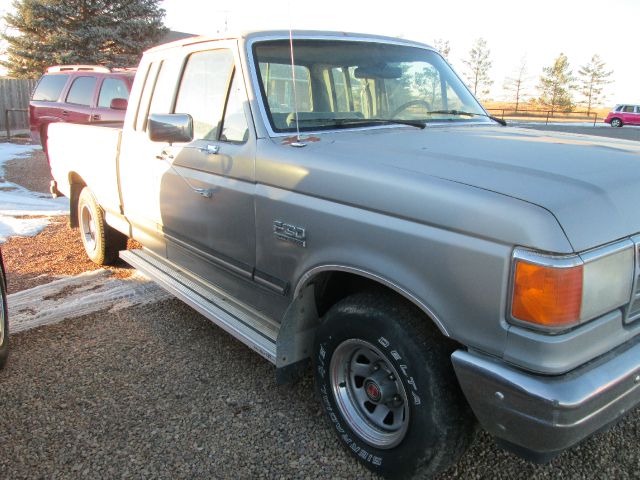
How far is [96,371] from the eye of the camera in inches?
138

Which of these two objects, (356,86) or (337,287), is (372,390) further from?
(356,86)

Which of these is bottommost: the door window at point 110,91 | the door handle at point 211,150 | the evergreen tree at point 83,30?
the door handle at point 211,150

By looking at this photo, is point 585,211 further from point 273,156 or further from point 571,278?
point 273,156

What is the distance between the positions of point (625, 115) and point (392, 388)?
127ft

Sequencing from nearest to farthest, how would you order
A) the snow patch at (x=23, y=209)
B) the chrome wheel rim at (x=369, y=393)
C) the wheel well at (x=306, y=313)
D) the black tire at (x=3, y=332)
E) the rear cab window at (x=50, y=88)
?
1. the chrome wheel rim at (x=369, y=393)
2. the wheel well at (x=306, y=313)
3. the black tire at (x=3, y=332)
4. the snow patch at (x=23, y=209)
5. the rear cab window at (x=50, y=88)

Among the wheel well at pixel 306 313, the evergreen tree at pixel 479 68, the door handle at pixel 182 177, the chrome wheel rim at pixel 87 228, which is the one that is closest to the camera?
the wheel well at pixel 306 313

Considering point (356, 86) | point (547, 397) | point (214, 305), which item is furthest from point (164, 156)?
point (547, 397)

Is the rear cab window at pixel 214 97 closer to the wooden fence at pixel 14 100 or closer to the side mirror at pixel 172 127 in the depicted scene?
the side mirror at pixel 172 127

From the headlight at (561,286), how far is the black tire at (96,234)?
4.35 meters

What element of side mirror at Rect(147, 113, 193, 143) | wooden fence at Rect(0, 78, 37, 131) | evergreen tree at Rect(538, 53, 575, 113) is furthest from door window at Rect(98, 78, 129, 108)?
evergreen tree at Rect(538, 53, 575, 113)

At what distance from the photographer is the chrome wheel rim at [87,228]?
5.59 meters

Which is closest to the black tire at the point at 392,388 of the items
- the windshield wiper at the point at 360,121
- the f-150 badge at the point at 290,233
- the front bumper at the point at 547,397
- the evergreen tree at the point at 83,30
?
the front bumper at the point at 547,397

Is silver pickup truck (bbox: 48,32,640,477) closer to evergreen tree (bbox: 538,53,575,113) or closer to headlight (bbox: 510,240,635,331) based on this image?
headlight (bbox: 510,240,635,331)

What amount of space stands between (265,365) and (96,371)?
3.58 ft
